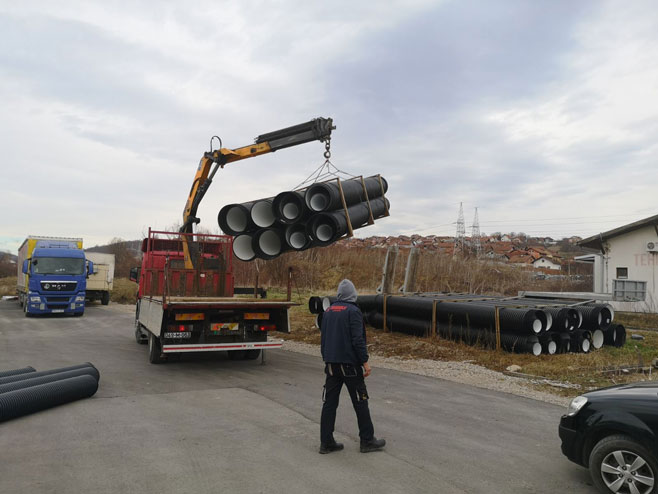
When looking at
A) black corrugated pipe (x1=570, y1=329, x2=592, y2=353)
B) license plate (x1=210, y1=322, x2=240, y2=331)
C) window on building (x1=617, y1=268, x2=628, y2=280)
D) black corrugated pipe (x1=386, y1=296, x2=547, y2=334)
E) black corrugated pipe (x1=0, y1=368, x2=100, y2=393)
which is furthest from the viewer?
window on building (x1=617, y1=268, x2=628, y2=280)

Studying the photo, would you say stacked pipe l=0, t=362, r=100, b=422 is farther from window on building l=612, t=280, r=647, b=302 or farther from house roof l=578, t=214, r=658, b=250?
house roof l=578, t=214, r=658, b=250

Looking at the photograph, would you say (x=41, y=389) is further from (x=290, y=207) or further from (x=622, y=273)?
(x=622, y=273)

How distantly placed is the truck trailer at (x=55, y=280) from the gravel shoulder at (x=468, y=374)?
14.4 meters

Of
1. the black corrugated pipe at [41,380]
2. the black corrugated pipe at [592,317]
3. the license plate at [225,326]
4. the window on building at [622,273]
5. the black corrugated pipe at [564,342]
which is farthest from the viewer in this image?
the window on building at [622,273]

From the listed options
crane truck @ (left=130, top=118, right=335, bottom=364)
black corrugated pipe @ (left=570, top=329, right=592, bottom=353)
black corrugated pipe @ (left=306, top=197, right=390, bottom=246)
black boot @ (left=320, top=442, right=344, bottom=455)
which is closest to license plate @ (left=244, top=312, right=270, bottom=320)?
crane truck @ (left=130, top=118, right=335, bottom=364)

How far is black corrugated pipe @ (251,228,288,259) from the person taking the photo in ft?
33.0

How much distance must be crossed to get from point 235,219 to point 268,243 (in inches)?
34.6

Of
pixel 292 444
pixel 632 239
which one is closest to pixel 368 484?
pixel 292 444

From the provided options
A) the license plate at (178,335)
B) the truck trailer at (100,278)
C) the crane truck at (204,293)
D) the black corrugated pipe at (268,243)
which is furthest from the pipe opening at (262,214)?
the truck trailer at (100,278)

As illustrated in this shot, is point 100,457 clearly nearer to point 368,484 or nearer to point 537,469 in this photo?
point 368,484

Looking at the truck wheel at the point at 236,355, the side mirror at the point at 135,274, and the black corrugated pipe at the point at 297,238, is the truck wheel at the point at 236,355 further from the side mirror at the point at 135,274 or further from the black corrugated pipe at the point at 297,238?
the side mirror at the point at 135,274

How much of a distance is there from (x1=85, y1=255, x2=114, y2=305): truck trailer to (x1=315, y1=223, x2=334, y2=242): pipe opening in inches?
952

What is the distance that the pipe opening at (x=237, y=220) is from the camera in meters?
10.3

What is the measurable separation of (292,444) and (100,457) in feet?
6.19
